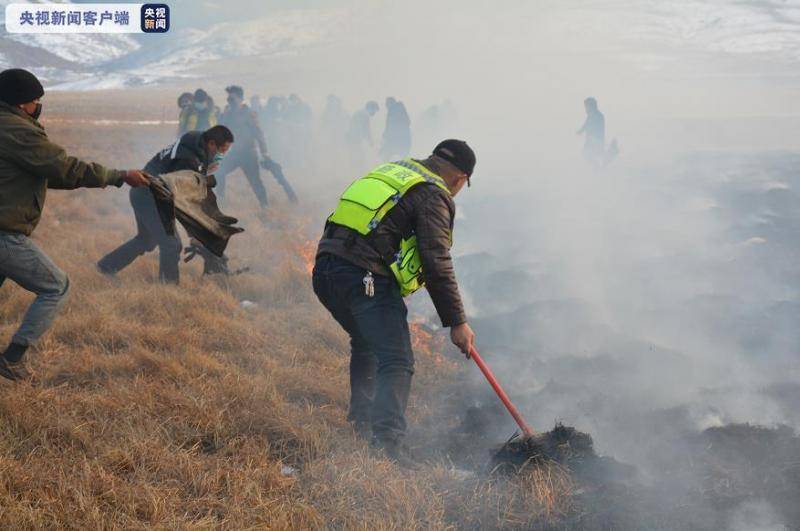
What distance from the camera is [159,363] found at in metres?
3.94

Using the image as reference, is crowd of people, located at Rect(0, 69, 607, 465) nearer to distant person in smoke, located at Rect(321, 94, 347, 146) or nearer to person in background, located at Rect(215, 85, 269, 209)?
person in background, located at Rect(215, 85, 269, 209)

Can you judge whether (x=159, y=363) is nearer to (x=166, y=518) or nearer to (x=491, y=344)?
(x=166, y=518)

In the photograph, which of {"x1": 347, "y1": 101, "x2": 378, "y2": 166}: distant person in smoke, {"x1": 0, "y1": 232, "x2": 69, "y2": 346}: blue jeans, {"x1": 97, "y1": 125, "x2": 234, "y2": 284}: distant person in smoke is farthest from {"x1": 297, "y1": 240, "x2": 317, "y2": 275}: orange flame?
{"x1": 347, "y1": 101, "x2": 378, "y2": 166}: distant person in smoke

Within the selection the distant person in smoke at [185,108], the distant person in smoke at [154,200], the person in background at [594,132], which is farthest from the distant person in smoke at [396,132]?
the distant person in smoke at [154,200]

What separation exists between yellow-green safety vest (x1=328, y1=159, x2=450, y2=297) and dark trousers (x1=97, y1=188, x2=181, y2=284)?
2640 mm

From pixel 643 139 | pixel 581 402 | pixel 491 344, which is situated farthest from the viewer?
pixel 643 139

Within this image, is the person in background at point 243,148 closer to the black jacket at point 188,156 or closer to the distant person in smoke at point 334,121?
the black jacket at point 188,156

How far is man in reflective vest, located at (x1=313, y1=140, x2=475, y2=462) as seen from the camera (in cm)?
300

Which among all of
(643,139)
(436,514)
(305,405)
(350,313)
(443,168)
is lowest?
(643,139)

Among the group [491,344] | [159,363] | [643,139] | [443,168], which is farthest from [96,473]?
[643,139]

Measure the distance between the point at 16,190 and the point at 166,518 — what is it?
1803 mm

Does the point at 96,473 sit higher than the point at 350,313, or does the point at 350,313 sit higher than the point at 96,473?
the point at 350,313

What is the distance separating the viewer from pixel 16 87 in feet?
10.2

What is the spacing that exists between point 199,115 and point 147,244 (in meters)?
4.77
